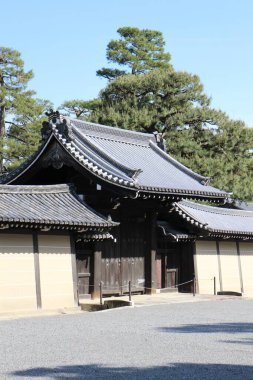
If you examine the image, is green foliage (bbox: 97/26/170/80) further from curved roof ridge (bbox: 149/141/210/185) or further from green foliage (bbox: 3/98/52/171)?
curved roof ridge (bbox: 149/141/210/185)

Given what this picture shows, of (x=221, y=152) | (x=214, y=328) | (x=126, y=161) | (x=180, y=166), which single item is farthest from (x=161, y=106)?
(x=214, y=328)

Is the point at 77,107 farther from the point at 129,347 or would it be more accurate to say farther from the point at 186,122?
the point at 129,347

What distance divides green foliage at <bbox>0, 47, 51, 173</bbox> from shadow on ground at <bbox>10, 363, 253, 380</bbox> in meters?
30.7

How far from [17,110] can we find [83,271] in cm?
2098

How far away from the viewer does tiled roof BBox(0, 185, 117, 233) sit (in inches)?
646

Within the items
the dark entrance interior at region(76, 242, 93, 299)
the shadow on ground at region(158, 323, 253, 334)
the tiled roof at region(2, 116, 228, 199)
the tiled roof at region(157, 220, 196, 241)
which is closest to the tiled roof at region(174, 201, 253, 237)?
the tiled roof at region(157, 220, 196, 241)

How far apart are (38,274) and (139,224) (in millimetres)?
6447

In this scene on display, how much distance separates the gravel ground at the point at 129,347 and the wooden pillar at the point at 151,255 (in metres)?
7.09

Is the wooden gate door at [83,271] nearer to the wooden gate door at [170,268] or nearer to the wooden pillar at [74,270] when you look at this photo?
the wooden pillar at [74,270]

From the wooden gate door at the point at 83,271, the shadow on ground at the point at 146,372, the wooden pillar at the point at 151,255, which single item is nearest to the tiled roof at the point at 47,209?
the wooden gate door at the point at 83,271

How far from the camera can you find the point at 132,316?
15.1 meters

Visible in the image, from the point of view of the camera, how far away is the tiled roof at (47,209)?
16406 mm

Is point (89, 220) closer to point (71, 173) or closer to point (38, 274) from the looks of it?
point (38, 274)

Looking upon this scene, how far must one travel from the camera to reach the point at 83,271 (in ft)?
67.5
